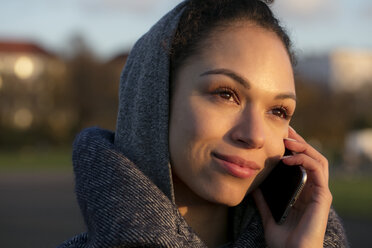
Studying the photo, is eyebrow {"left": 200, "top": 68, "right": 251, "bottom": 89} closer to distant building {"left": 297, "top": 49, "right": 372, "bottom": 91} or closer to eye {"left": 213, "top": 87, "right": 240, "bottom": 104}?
eye {"left": 213, "top": 87, "right": 240, "bottom": 104}

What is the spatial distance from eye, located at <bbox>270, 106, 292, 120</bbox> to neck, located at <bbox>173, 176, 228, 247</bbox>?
44 centimetres

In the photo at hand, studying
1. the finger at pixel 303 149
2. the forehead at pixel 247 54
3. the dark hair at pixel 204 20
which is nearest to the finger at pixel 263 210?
the finger at pixel 303 149

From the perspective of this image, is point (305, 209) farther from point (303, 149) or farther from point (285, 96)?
point (285, 96)

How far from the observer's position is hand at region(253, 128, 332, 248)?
79.7 inches

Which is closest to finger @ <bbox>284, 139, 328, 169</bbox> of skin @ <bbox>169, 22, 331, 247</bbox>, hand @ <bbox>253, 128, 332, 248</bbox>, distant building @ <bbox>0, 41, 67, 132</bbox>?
hand @ <bbox>253, 128, 332, 248</bbox>

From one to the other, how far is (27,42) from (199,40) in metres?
87.8

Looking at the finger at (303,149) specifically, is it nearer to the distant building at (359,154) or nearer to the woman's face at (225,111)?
the woman's face at (225,111)

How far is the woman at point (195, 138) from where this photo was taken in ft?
6.08

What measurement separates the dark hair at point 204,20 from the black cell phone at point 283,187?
518 mm

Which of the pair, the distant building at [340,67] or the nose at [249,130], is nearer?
the nose at [249,130]

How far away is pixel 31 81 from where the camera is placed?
49.7 m

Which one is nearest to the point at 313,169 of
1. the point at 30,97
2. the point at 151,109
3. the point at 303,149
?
the point at 303,149

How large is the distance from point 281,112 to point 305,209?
424mm

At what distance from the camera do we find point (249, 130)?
73.0 inches
